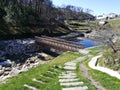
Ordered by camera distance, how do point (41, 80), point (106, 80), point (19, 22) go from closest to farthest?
point (41, 80)
point (106, 80)
point (19, 22)

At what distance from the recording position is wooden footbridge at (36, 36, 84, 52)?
51419 mm

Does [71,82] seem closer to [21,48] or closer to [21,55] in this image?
[21,55]

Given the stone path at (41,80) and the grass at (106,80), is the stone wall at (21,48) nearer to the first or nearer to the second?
the stone path at (41,80)

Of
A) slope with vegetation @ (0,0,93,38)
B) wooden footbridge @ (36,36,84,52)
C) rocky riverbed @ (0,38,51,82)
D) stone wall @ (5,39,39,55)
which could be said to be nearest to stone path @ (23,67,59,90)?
rocky riverbed @ (0,38,51,82)

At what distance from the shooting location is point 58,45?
5872 cm

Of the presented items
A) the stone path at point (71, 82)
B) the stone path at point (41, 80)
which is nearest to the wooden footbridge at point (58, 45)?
the stone path at point (41, 80)

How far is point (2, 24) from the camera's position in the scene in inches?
3238

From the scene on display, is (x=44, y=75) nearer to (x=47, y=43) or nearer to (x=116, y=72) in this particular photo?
(x=116, y=72)

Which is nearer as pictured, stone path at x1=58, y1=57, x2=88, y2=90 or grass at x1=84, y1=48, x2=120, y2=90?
stone path at x1=58, y1=57, x2=88, y2=90

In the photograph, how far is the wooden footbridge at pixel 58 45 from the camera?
169ft

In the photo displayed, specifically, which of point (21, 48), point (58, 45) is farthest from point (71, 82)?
point (21, 48)

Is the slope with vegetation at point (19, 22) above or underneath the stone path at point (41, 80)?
above

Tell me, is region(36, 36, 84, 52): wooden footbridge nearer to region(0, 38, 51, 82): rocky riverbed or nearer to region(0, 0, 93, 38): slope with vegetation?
region(0, 38, 51, 82): rocky riverbed

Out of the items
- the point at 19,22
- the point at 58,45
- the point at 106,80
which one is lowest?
the point at 58,45
